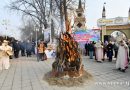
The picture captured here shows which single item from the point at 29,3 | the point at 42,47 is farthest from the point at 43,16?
the point at 42,47

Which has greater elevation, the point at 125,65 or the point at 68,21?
the point at 68,21

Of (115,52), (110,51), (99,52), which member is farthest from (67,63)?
(115,52)

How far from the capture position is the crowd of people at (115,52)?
15882 mm

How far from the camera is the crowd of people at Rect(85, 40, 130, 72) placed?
15.9 m

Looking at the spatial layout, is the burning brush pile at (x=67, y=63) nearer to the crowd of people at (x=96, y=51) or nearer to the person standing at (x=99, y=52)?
the crowd of people at (x=96, y=51)

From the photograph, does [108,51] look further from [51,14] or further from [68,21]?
[51,14]

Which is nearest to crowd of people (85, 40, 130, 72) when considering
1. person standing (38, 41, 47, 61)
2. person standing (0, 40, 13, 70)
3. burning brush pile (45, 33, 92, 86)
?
burning brush pile (45, 33, 92, 86)

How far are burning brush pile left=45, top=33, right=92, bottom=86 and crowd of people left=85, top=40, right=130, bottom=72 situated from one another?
3.54 metres

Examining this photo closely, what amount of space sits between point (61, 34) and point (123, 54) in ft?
14.0

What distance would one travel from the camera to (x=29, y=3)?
151 ft

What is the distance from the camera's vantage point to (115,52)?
24562 millimetres

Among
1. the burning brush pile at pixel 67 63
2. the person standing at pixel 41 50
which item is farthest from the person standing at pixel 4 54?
the person standing at pixel 41 50

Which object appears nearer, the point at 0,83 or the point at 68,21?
the point at 0,83

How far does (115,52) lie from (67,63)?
12.4 meters
